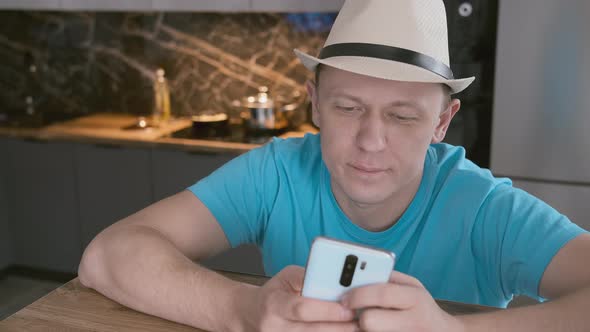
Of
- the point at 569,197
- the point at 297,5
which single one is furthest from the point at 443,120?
the point at 297,5

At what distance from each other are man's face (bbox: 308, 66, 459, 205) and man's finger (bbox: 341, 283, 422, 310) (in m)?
0.38

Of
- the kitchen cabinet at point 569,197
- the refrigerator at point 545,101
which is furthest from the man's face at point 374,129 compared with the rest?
the kitchen cabinet at point 569,197

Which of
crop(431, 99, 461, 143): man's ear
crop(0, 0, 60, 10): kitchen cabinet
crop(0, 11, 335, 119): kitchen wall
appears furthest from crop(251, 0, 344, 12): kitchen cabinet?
crop(431, 99, 461, 143): man's ear

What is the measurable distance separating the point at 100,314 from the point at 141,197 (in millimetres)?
2216

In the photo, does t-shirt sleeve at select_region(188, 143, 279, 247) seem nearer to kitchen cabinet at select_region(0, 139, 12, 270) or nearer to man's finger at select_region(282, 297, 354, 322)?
man's finger at select_region(282, 297, 354, 322)

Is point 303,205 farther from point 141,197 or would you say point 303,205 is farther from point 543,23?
point 141,197

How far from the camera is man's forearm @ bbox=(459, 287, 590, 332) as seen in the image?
0.99 m

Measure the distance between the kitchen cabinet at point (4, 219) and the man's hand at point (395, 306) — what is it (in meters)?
3.07

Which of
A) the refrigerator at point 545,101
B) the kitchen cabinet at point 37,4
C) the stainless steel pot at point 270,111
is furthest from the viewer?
the kitchen cabinet at point 37,4

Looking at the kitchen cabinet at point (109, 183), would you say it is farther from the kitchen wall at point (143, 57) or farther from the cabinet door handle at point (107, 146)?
the kitchen wall at point (143, 57)

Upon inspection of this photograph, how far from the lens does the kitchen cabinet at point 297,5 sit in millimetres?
2961

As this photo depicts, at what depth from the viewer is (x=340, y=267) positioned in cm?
85

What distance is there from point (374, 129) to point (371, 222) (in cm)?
30

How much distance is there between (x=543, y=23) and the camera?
8.13ft
